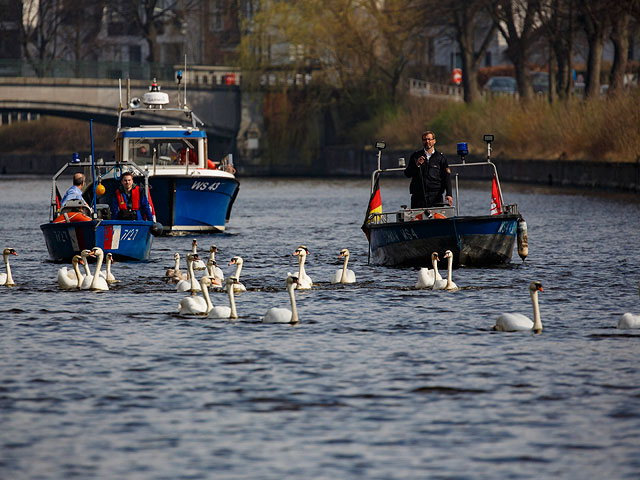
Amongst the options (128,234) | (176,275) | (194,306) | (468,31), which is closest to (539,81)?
(468,31)

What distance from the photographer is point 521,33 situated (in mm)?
70500

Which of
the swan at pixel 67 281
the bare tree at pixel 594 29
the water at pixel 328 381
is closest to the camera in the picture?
the water at pixel 328 381

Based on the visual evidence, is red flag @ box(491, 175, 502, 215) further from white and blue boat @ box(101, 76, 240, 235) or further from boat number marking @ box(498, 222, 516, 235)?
white and blue boat @ box(101, 76, 240, 235)

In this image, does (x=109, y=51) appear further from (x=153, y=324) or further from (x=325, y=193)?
(x=153, y=324)

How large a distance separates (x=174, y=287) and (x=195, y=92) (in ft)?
205

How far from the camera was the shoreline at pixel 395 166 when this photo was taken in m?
53.1

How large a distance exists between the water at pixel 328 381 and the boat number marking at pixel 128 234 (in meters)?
1.18

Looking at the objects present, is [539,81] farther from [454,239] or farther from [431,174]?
[431,174]

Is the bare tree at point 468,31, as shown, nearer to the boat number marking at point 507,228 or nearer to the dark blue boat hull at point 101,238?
the dark blue boat hull at point 101,238

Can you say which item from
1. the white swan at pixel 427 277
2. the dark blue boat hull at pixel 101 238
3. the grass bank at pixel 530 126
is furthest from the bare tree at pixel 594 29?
the white swan at pixel 427 277

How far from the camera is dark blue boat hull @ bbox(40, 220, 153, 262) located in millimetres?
26312

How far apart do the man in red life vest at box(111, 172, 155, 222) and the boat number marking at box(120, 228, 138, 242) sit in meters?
1.23

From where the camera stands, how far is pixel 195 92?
84562mm

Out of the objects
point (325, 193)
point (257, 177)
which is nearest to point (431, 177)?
point (325, 193)
